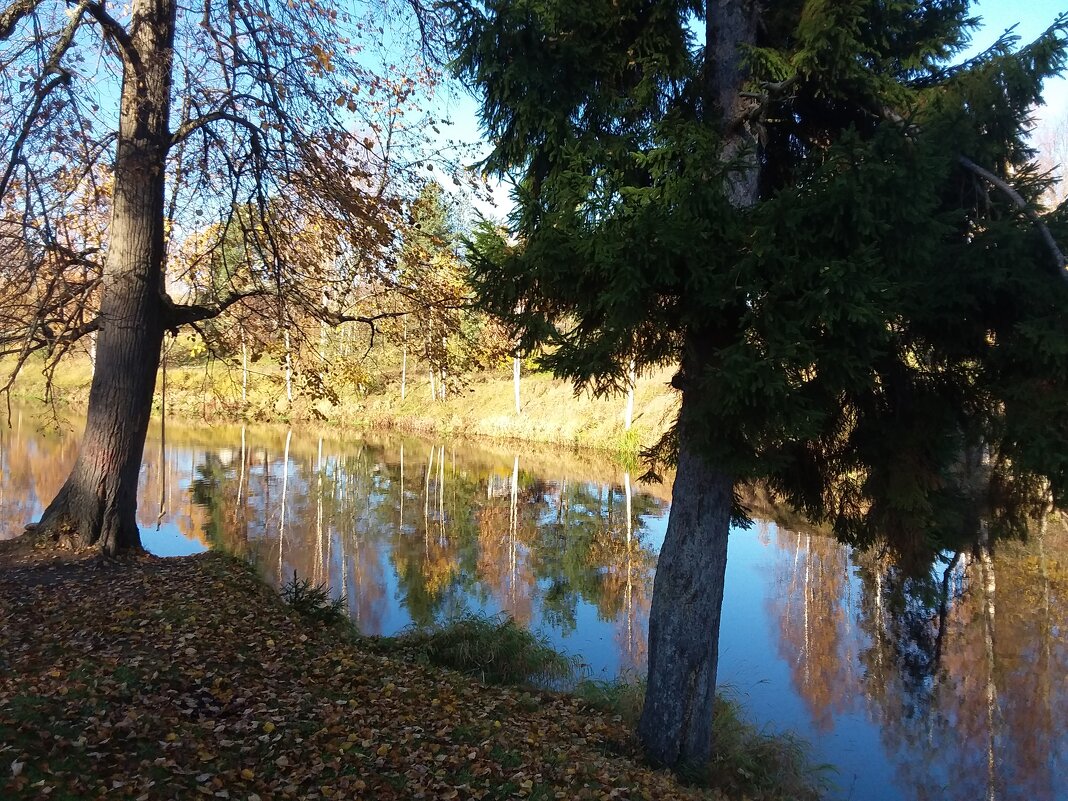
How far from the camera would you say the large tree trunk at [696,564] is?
5.68m

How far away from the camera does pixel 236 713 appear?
15.6ft

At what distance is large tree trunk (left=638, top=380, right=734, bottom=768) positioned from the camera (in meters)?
5.69

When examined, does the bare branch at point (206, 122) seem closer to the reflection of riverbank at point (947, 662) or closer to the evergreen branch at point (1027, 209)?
the evergreen branch at point (1027, 209)

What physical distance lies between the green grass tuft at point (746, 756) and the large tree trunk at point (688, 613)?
0.38 metres

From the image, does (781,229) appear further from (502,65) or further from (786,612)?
(786,612)

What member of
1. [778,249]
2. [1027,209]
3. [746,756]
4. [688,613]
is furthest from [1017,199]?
[746,756]

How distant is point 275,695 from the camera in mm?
5184

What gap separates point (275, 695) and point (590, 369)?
326 centimetres

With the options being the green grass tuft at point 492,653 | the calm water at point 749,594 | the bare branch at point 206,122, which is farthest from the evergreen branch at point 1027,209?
the bare branch at point 206,122

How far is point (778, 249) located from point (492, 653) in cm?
586

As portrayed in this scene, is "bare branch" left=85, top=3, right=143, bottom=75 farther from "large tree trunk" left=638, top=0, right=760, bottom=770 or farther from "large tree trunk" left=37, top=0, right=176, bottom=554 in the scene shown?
"large tree trunk" left=638, top=0, right=760, bottom=770

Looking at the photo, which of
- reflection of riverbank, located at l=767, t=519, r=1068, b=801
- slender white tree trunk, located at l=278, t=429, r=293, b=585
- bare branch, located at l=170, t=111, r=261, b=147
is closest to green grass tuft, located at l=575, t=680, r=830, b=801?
reflection of riverbank, located at l=767, t=519, r=1068, b=801

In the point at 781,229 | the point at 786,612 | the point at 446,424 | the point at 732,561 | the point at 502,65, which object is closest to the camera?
the point at 781,229

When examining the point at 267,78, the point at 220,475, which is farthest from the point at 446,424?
the point at 267,78
